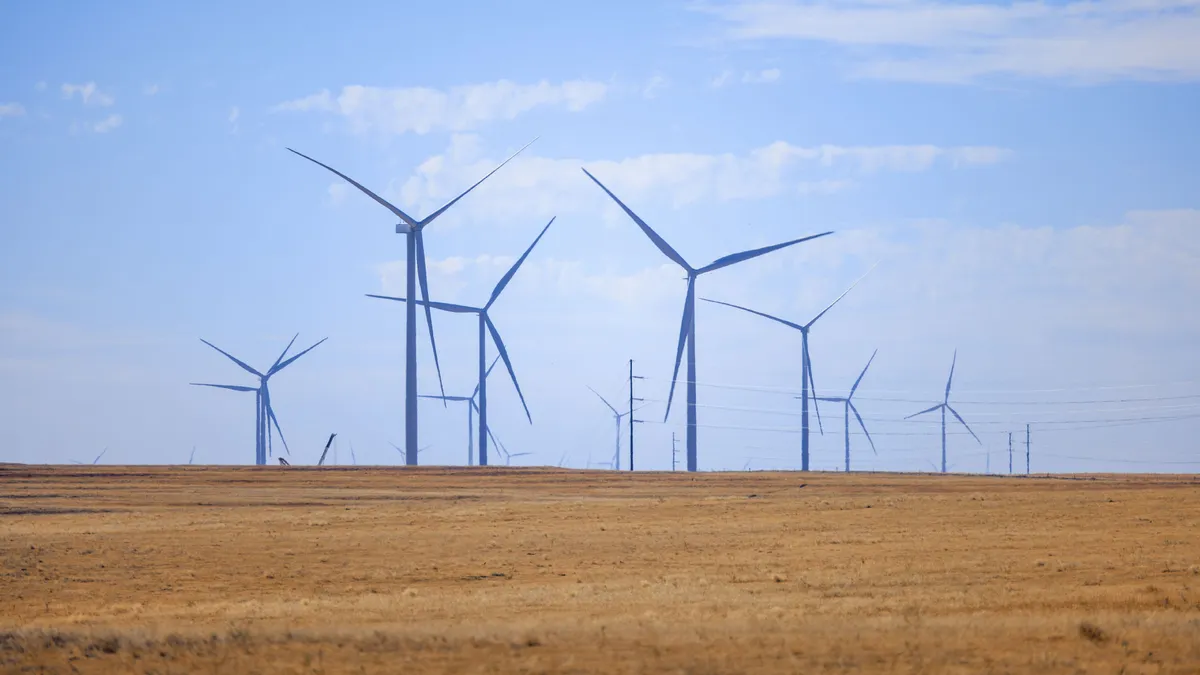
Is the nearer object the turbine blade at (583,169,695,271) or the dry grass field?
the dry grass field

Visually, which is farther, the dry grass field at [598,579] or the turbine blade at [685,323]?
the turbine blade at [685,323]

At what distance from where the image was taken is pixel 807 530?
50188 mm

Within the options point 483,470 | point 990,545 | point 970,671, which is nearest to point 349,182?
point 483,470

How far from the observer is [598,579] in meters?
37.7

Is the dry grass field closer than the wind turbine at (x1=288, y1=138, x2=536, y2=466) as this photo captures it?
Yes

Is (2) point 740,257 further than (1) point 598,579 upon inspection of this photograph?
Yes

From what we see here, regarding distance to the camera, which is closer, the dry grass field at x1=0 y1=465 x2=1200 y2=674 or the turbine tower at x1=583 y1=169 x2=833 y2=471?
the dry grass field at x1=0 y1=465 x2=1200 y2=674

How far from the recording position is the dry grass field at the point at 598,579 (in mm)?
22453

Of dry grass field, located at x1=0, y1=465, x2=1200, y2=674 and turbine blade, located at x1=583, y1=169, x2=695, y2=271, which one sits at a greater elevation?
turbine blade, located at x1=583, y1=169, x2=695, y2=271

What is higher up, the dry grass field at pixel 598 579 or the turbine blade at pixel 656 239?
the turbine blade at pixel 656 239

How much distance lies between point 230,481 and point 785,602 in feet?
176

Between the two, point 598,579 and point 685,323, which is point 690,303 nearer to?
point 685,323

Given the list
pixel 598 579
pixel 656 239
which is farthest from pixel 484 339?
pixel 598 579

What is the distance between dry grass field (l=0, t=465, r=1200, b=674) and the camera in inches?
884
